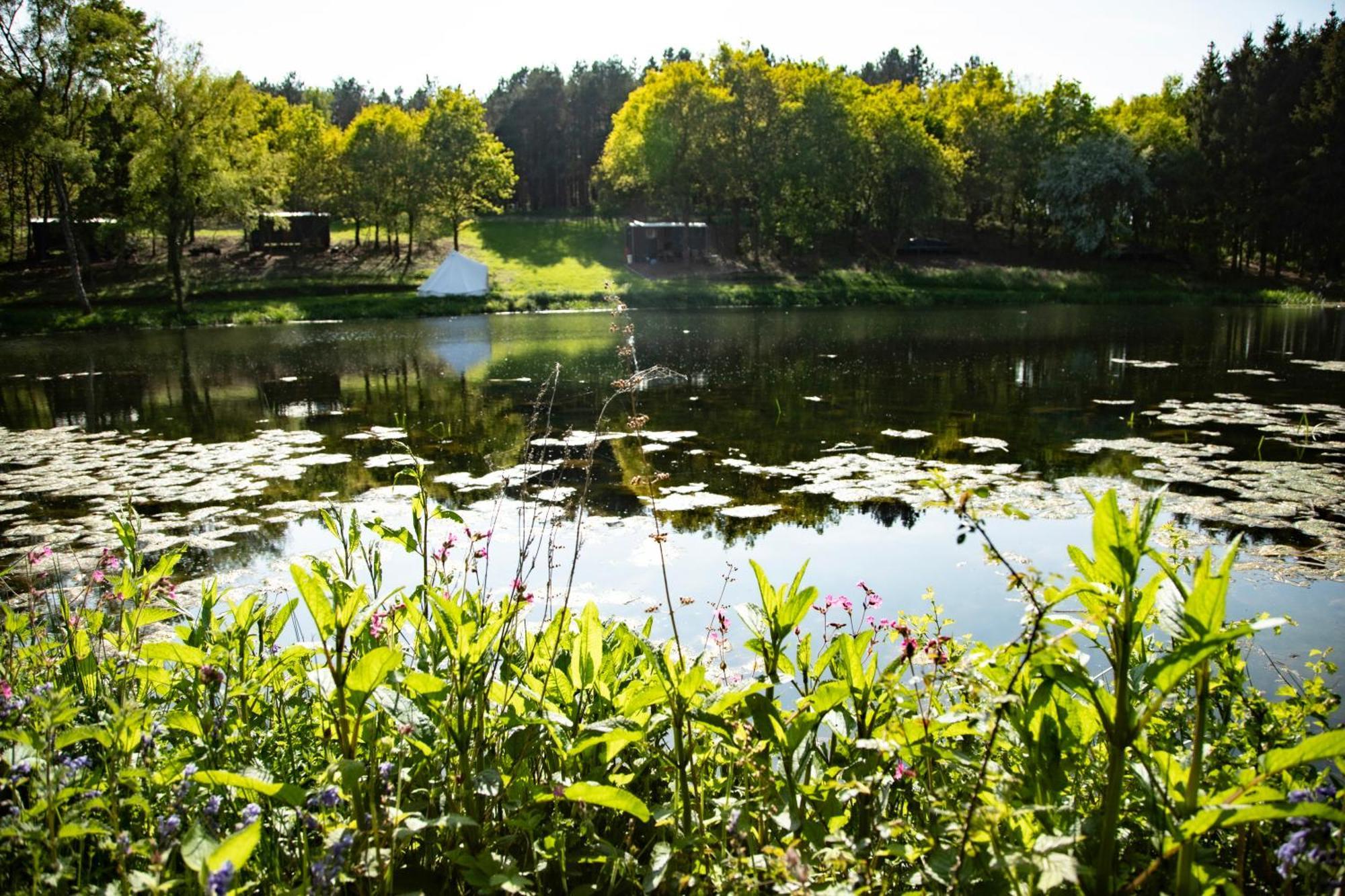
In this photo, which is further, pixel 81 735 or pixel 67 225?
pixel 67 225

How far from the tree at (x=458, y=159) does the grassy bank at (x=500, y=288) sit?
167 inches

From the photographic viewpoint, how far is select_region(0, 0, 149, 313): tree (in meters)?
37.3

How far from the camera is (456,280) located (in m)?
47.0

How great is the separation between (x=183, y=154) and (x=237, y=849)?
1733 inches

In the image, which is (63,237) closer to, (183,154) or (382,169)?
(382,169)

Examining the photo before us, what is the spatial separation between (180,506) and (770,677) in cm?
984

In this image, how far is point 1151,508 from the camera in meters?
2.27

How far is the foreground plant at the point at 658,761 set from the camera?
229 cm

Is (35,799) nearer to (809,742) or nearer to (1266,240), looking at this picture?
(809,742)

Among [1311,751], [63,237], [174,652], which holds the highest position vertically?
[63,237]

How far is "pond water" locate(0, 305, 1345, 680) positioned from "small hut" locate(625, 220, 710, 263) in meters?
36.5

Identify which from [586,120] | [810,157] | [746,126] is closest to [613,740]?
[810,157]

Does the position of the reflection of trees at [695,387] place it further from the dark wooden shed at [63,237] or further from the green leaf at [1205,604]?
the dark wooden shed at [63,237]

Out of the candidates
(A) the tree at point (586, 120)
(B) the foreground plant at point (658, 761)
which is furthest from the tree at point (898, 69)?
(B) the foreground plant at point (658, 761)
